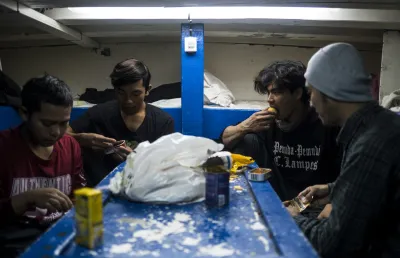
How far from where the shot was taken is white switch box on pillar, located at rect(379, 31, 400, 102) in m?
2.97

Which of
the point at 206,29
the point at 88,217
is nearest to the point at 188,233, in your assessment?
the point at 88,217

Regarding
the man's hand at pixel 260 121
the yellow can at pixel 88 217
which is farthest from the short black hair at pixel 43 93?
the man's hand at pixel 260 121

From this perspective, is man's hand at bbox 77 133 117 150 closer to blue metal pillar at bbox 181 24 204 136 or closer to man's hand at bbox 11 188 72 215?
man's hand at bbox 11 188 72 215

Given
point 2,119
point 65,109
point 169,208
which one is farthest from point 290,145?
point 2,119

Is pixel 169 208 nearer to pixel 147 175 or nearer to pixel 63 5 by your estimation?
pixel 147 175

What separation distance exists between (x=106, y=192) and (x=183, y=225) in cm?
43

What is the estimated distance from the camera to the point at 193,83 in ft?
9.71

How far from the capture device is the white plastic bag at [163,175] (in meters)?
1.27

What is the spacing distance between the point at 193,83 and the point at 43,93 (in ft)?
5.46

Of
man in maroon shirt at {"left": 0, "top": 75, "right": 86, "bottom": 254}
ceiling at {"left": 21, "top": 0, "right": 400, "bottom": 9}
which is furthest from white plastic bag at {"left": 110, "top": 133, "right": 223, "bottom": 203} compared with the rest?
ceiling at {"left": 21, "top": 0, "right": 400, "bottom": 9}

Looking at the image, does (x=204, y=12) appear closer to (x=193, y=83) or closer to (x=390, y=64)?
(x=193, y=83)

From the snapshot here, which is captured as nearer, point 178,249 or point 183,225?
point 178,249

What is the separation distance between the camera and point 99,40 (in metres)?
4.07

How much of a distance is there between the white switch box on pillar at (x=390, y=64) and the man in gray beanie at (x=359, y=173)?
2.12 m
